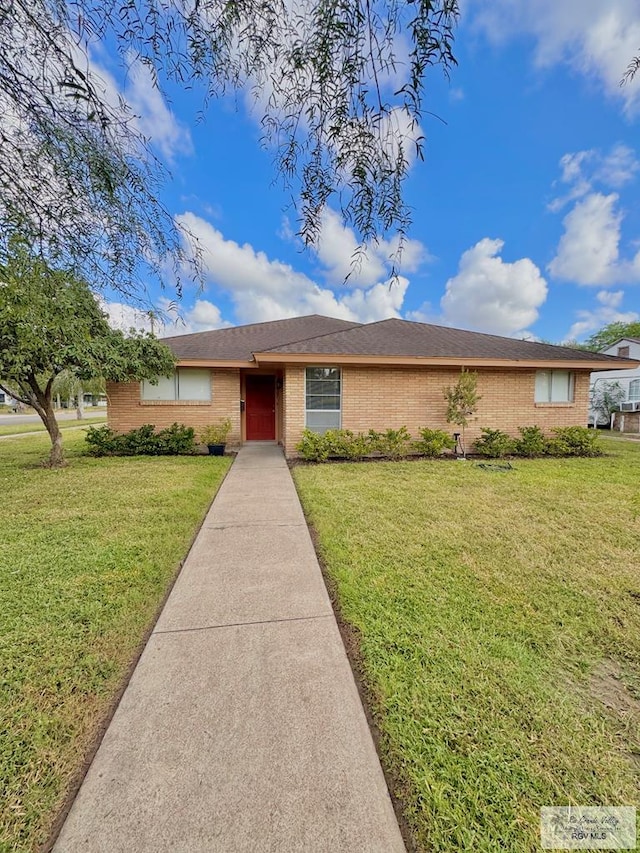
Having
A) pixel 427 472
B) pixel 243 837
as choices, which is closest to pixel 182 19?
pixel 243 837

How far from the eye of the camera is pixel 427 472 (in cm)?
784

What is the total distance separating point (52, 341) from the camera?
445 cm

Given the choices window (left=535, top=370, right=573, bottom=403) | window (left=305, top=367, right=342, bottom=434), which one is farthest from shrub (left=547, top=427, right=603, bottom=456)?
window (left=305, top=367, right=342, bottom=434)

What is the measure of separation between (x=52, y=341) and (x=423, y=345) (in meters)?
8.79

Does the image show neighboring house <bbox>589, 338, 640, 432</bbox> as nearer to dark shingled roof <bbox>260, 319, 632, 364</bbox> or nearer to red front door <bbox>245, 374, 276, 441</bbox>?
dark shingled roof <bbox>260, 319, 632, 364</bbox>

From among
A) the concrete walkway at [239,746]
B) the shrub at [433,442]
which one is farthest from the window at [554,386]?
the concrete walkway at [239,746]

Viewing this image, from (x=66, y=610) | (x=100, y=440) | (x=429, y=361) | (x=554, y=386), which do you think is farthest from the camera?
(x=554, y=386)

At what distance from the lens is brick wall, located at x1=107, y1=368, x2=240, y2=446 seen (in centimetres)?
1040

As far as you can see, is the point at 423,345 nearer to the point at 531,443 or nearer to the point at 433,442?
the point at 433,442

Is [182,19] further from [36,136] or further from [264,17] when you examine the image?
[36,136]

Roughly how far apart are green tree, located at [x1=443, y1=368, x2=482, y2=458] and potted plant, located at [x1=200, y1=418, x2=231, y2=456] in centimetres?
636

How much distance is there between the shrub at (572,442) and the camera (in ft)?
32.7

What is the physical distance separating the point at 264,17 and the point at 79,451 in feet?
38.7

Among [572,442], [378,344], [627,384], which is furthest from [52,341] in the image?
[627,384]
